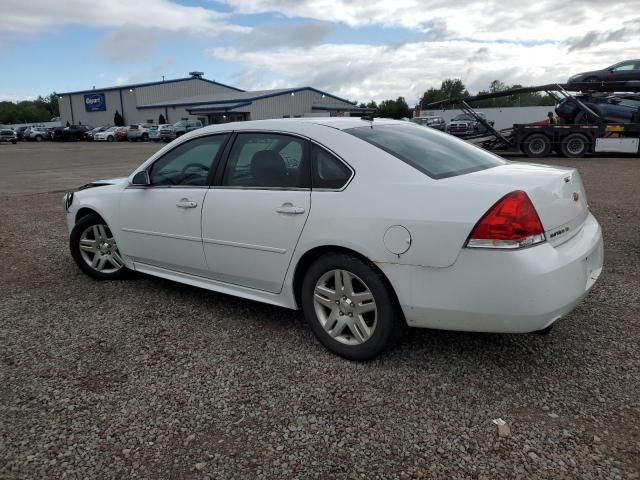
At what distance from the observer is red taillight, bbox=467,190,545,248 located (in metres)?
2.68

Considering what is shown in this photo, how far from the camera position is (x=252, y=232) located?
139 inches

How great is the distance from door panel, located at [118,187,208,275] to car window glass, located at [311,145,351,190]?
990 millimetres

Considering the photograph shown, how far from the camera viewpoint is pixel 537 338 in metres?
3.55

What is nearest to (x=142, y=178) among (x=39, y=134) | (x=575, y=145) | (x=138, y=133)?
(x=575, y=145)

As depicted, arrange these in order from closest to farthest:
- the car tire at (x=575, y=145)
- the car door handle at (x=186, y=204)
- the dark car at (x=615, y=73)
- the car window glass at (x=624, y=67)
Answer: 1. the car door handle at (x=186, y=204)
2. the car tire at (x=575, y=145)
3. the dark car at (x=615, y=73)
4. the car window glass at (x=624, y=67)

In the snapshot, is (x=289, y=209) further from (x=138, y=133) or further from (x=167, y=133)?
(x=138, y=133)

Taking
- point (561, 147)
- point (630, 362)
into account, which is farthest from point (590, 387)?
point (561, 147)

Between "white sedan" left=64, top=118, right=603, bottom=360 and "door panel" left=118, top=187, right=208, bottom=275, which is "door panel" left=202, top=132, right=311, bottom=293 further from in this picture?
"door panel" left=118, top=187, right=208, bottom=275

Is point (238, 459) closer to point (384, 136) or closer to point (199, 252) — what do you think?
point (199, 252)

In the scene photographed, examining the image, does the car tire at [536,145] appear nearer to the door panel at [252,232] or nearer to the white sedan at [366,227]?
the white sedan at [366,227]

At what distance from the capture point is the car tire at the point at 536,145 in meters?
17.8

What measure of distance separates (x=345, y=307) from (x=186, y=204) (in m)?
1.53

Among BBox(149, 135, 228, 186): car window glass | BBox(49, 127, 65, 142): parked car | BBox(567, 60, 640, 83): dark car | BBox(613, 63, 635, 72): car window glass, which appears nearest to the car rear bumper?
BBox(149, 135, 228, 186): car window glass

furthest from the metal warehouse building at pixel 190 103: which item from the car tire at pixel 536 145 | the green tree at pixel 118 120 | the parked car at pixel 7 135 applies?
the car tire at pixel 536 145
